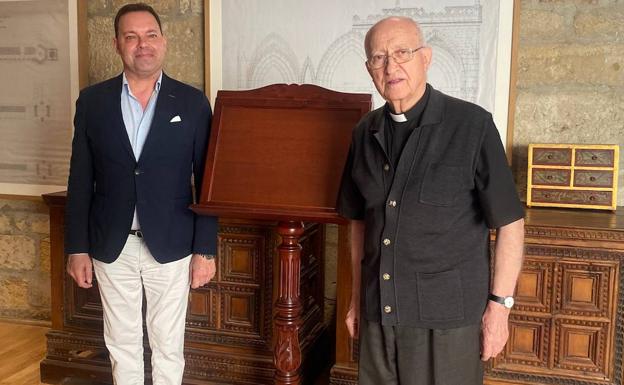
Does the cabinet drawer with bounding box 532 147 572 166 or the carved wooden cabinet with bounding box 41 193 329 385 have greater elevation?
the cabinet drawer with bounding box 532 147 572 166

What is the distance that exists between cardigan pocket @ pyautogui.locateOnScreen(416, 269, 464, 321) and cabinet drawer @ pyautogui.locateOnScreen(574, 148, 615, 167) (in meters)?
1.46

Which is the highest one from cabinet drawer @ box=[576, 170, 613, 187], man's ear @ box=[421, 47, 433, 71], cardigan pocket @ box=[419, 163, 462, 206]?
man's ear @ box=[421, 47, 433, 71]

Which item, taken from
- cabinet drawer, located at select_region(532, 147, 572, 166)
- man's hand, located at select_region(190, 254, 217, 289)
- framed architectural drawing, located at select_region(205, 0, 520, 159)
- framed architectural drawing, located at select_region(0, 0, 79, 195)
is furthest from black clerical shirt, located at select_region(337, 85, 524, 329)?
framed architectural drawing, located at select_region(0, 0, 79, 195)

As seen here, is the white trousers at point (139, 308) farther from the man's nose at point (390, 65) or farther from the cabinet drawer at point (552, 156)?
the cabinet drawer at point (552, 156)

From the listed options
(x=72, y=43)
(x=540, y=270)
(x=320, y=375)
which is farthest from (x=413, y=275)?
(x=72, y=43)

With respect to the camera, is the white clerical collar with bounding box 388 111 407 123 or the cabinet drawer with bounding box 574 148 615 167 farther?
the cabinet drawer with bounding box 574 148 615 167

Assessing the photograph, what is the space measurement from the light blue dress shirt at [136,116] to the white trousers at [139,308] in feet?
0.52

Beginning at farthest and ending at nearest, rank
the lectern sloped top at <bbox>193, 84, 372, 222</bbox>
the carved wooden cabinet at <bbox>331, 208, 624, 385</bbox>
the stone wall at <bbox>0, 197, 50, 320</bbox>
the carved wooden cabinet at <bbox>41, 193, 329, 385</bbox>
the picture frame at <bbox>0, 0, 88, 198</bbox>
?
1. the stone wall at <bbox>0, 197, 50, 320</bbox>
2. the picture frame at <bbox>0, 0, 88, 198</bbox>
3. the carved wooden cabinet at <bbox>41, 193, 329, 385</bbox>
4. the carved wooden cabinet at <bbox>331, 208, 624, 385</bbox>
5. the lectern sloped top at <bbox>193, 84, 372, 222</bbox>

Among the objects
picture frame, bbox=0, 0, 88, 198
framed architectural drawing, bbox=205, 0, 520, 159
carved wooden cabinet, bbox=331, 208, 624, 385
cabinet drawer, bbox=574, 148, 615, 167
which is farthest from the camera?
picture frame, bbox=0, 0, 88, 198

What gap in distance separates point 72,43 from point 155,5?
0.57 m

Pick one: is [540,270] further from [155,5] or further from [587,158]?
[155,5]

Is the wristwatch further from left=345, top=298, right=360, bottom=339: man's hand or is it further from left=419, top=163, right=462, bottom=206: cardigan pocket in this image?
left=345, top=298, right=360, bottom=339: man's hand

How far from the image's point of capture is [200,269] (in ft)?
8.54

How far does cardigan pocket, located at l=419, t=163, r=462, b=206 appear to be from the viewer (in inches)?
70.9
